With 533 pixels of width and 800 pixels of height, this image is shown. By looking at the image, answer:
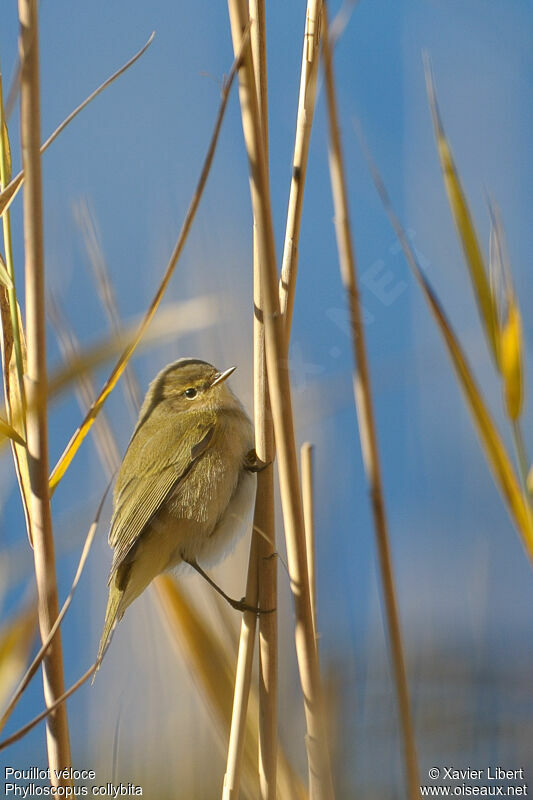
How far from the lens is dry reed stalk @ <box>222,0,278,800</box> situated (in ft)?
3.47

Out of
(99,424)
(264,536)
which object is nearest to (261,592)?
(264,536)

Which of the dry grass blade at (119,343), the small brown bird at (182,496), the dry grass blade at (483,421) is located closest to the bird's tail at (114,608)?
the small brown bird at (182,496)

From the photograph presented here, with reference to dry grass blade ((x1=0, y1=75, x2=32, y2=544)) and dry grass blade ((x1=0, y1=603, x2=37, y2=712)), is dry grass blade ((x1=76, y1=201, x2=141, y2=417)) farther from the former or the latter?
dry grass blade ((x1=0, y1=603, x2=37, y2=712))

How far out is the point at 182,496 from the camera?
5.47ft

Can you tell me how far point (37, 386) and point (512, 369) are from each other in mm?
566

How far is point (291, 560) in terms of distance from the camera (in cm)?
101

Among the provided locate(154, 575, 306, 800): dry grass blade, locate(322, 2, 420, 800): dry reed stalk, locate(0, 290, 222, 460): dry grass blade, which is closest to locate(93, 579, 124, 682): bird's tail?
locate(154, 575, 306, 800): dry grass blade

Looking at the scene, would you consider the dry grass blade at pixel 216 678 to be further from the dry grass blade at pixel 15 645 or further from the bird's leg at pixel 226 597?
the dry grass blade at pixel 15 645

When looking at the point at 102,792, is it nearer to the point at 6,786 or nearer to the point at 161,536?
the point at 6,786

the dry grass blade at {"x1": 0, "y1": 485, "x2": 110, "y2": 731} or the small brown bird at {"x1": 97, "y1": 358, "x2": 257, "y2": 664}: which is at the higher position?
the small brown bird at {"x1": 97, "y1": 358, "x2": 257, "y2": 664}

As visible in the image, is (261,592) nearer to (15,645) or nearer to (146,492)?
(15,645)

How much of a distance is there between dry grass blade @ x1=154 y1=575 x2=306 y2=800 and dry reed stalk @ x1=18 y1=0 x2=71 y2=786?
0.21m

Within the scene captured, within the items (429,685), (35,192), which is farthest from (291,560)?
(429,685)

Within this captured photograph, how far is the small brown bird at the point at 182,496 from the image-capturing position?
1576 mm
